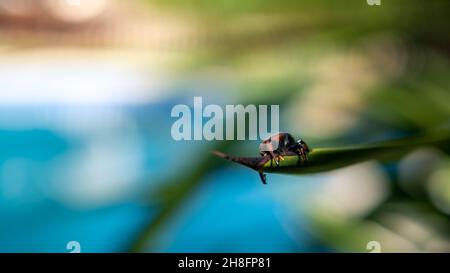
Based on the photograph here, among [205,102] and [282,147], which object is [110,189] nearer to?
[205,102]

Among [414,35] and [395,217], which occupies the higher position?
[414,35]

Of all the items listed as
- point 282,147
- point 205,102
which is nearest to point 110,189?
point 205,102
